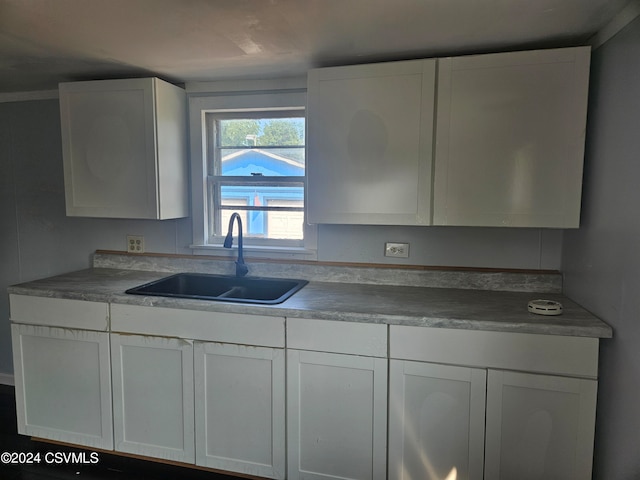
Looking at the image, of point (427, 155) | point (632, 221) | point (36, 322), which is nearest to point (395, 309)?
point (427, 155)

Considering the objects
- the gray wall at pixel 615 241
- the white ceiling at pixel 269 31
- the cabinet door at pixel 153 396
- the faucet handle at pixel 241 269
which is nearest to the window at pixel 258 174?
the faucet handle at pixel 241 269

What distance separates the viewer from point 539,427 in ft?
5.16

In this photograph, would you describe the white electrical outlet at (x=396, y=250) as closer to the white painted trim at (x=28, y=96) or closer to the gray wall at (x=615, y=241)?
the gray wall at (x=615, y=241)

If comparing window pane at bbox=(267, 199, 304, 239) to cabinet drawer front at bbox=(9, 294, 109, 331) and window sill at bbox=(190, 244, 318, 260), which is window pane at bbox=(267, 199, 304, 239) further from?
cabinet drawer front at bbox=(9, 294, 109, 331)

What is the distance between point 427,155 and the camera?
6.04 ft

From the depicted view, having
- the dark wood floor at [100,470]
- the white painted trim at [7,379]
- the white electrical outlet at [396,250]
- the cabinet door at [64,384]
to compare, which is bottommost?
the dark wood floor at [100,470]

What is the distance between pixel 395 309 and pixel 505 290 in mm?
717

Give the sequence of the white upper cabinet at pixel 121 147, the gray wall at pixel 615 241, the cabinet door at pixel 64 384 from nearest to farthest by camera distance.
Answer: the gray wall at pixel 615 241 → the cabinet door at pixel 64 384 → the white upper cabinet at pixel 121 147

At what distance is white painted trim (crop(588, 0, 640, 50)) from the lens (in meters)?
1.36

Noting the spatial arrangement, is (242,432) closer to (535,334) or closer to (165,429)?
(165,429)

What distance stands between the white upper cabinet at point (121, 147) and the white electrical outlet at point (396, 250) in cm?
125

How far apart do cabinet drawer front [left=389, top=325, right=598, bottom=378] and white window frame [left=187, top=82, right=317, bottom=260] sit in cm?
86

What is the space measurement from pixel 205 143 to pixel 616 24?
205 centimetres

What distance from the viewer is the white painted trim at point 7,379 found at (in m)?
2.90
